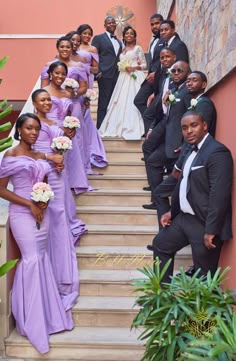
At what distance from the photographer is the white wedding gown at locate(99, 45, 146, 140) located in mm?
8031

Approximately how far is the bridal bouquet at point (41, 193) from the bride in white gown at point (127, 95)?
3.56 metres

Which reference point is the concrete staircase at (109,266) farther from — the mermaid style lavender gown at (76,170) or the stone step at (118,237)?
the mermaid style lavender gown at (76,170)

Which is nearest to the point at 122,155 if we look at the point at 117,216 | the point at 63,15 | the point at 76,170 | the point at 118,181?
the point at 118,181

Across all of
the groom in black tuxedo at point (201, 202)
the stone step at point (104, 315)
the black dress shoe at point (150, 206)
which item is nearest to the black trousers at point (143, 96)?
the black dress shoe at point (150, 206)

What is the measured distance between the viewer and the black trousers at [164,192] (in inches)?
201

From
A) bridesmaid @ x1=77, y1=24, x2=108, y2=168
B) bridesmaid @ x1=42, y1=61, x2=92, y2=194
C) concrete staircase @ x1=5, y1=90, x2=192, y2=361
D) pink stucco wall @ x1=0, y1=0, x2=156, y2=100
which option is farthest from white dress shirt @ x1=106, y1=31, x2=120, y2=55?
pink stucco wall @ x1=0, y1=0, x2=156, y2=100

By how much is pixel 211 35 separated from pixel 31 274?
2975mm

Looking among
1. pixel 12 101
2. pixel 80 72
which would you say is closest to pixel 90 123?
pixel 80 72

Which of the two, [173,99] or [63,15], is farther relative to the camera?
[63,15]

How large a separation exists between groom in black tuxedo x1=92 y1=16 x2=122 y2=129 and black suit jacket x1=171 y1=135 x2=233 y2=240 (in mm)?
4216

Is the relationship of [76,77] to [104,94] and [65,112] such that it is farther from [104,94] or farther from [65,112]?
[104,94]

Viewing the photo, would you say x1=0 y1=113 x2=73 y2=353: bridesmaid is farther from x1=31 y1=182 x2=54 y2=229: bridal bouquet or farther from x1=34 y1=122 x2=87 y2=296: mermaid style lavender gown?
x1=34 y1=122 x2=87 y2=296: mermaid style lavender gown

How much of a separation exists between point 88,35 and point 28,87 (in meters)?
3.14

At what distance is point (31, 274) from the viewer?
4555 millimetres
